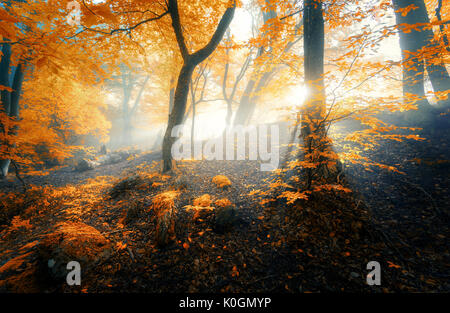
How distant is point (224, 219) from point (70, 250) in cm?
242

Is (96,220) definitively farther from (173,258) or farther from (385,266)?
Answer: (385,266)

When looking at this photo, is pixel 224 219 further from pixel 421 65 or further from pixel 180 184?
pixel 421 65

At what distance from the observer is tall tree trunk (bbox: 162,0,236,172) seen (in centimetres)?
479

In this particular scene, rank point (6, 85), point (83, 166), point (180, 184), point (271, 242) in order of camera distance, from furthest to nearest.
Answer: point (83, 166) → point (6, 85) → point (180, 184) → point (271, 242)

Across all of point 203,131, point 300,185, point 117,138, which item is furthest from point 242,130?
point 117,138

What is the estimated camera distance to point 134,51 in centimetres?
597

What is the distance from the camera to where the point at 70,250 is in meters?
2.16

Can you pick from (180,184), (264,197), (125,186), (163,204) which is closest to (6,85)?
(125,186)

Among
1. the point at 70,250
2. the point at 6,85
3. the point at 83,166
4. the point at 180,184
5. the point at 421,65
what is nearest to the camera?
the point at 70,250

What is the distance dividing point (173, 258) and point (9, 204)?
512cm

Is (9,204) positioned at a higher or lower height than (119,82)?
lower

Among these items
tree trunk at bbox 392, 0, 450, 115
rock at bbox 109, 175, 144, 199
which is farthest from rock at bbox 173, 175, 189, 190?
tree trunk at bbox 392, 0, 450, 115

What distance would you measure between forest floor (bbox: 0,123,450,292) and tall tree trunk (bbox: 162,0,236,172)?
243 cm

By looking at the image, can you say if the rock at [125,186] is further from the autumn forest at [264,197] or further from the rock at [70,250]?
the rock at [70,250]
